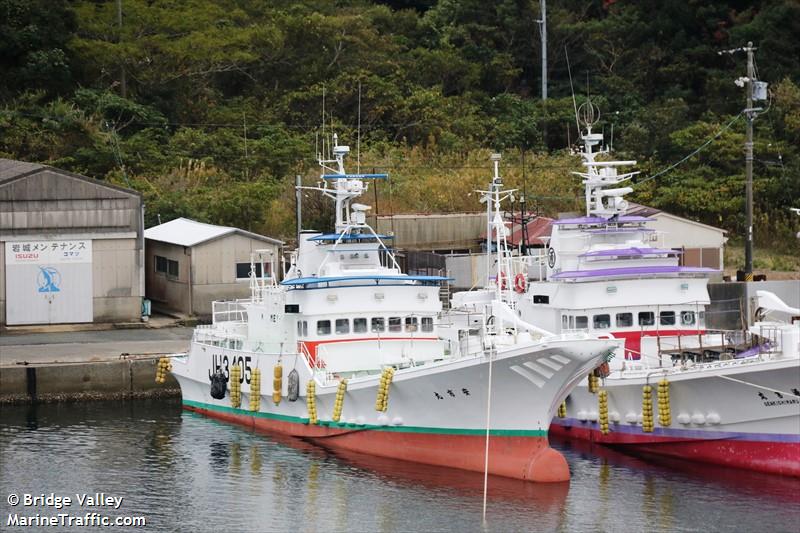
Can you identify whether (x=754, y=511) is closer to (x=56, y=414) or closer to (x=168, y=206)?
(x=56, y=414)

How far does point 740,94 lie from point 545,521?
37.2 m

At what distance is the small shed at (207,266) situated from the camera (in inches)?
1719

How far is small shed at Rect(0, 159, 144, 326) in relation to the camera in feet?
137

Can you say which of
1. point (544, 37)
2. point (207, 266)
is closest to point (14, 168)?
point (207, 266)

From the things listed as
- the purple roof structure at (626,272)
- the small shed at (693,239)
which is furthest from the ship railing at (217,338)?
the small shed at (693,239)

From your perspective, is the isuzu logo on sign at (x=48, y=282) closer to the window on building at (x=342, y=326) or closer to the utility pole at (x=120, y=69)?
the window on building at (x=342, y=326)

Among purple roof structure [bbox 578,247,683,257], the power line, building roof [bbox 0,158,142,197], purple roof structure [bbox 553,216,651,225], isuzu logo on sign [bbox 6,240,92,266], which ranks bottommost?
purple roof structure [bbox 578,247,683,257]

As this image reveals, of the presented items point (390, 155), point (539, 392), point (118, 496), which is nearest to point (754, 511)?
point (539, 392)

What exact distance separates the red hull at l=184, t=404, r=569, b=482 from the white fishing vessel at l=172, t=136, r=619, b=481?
27 millimetres

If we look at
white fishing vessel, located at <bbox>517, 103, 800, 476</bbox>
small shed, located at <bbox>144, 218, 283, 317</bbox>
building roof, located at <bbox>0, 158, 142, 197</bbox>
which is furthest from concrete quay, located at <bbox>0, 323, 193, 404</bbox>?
white fishing vessel, located at <bbox>517, 103, 800, 476</bbox>

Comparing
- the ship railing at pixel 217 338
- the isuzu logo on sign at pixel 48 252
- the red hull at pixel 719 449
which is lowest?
the red hull at pixel 719 449

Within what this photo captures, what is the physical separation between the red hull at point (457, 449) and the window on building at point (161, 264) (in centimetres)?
1388

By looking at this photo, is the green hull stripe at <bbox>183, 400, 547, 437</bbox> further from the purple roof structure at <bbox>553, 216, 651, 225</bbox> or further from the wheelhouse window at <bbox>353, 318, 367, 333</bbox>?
the purple roof structure at <bbox>553, 216, 651, 225</bbox>

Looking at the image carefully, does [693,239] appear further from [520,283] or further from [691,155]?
[520,283]
